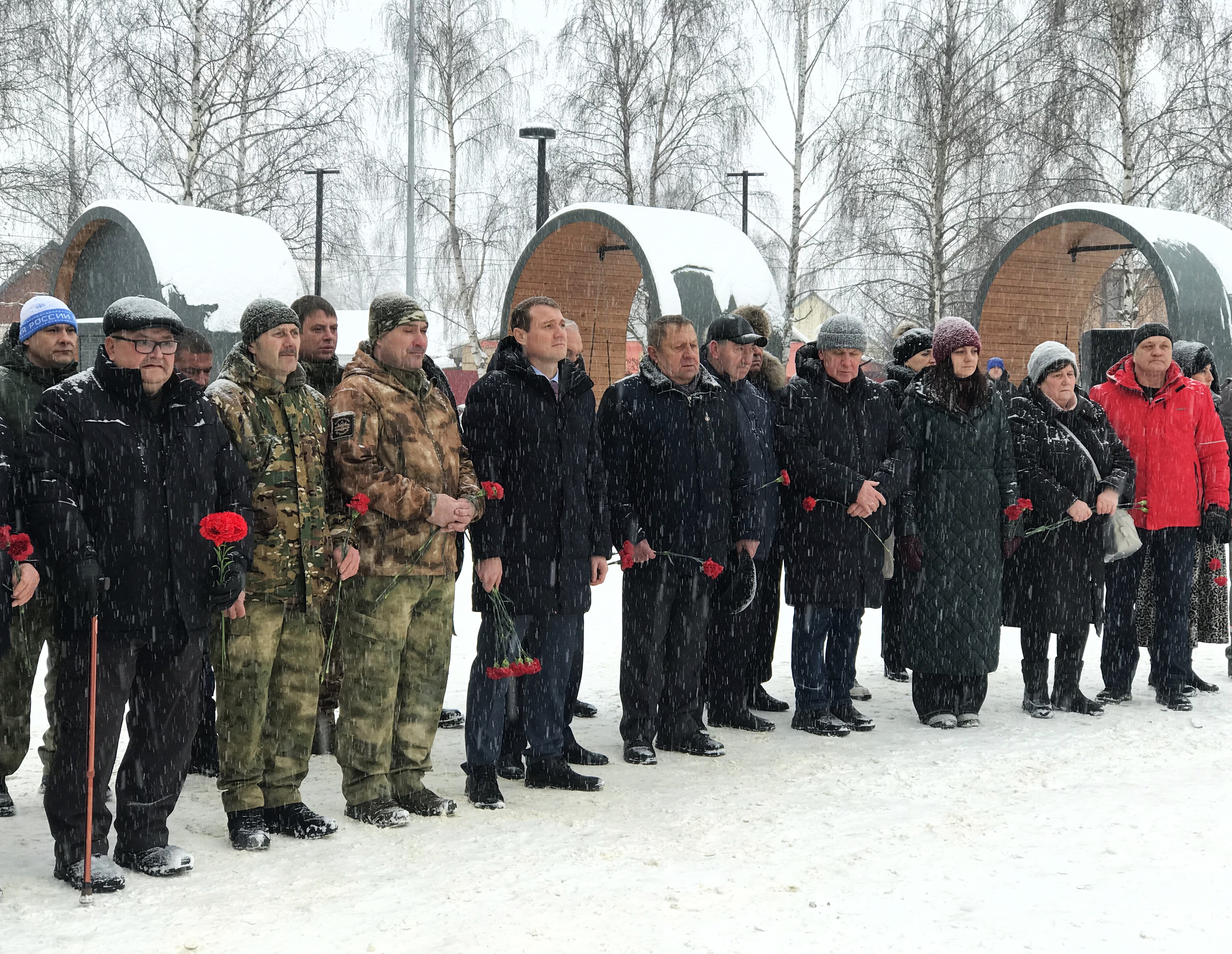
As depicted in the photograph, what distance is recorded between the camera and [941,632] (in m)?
6.58

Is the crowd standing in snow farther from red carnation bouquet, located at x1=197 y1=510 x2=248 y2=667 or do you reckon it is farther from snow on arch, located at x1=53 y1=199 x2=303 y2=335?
snow on arch, located at x1=53 y1=199 x2=303 y2=335

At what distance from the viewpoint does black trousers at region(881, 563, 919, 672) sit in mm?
7297

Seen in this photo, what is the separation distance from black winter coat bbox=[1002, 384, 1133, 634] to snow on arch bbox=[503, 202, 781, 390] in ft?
15.9

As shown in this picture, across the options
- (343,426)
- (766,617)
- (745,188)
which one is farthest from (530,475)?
(745,188)

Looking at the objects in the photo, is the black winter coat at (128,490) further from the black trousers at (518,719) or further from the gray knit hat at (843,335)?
the gray knit hat at (843,335)

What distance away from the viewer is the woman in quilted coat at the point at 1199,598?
24.2 ft

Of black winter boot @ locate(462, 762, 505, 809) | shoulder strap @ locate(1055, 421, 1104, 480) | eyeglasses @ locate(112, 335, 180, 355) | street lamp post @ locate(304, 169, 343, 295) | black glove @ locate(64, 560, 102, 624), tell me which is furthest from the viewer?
street lamp post @ locate(304, 169, 343, 295)

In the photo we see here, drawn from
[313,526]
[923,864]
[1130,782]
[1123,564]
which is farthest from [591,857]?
[1123,564]

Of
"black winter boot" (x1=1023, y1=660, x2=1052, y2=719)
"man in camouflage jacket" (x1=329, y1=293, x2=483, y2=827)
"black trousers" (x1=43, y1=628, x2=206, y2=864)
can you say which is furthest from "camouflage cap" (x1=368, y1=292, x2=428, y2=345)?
"black winter boot" (x1=1023, y1=660, x2=1052, y2=719)

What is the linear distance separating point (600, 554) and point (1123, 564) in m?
3.26

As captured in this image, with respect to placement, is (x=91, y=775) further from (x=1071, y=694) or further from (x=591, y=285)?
(x=591, y=285)

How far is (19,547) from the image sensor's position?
4.00 metres

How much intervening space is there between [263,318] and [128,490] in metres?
0.80

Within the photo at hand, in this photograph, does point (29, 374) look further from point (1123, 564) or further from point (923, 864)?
point (1123, 564)
